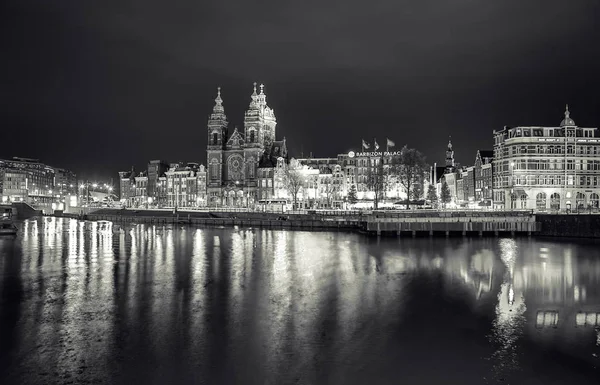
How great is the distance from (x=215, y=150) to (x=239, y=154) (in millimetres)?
7553

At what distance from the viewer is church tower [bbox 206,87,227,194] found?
147625mm

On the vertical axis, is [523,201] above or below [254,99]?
below

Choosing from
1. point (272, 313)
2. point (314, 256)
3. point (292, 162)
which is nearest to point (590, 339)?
point (272, 313)

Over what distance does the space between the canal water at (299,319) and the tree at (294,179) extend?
257 ft

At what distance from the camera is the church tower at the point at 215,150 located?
14762 cm

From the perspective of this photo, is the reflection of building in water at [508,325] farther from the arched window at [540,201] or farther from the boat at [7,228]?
the boat at [7,228]

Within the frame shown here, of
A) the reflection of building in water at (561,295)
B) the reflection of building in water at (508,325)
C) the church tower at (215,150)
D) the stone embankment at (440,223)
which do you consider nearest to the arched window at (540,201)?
the stone embankment at (440,223)

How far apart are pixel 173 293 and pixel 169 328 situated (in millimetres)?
8384

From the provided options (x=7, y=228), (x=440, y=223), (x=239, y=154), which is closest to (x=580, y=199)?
(x=440, y=223)

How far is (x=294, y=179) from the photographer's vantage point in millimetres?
128625

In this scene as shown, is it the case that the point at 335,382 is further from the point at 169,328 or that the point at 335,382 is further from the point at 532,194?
the point at 532,194

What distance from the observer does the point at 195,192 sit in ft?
533

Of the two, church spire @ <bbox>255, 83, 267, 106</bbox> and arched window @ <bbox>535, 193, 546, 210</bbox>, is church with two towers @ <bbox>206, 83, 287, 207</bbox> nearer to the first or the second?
church spire @ <bbox>255, 83, 267, 106</bbox>

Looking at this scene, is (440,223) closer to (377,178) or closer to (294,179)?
(377,178)
